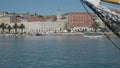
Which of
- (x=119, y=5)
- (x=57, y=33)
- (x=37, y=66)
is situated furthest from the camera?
(x=57, y=33)

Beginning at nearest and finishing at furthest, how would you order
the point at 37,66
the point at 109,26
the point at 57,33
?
the point at 109,26 < the point at 37,66 < the point at 57,33

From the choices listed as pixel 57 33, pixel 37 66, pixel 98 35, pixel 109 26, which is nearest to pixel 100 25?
pixel 109 26

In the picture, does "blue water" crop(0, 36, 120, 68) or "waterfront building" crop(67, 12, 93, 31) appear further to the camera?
"waterfront building" crop(67, 12, 93, 31)

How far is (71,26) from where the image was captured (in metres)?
182

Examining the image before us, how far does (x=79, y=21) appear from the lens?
17988cm

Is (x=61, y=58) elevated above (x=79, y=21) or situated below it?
below

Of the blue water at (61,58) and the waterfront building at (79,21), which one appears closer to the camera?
the blue water at (61,58)

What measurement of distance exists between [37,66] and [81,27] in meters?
148

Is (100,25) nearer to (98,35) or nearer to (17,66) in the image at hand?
(17,66)

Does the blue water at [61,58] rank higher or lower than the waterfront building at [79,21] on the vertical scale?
lower

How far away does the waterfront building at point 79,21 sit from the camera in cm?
17162

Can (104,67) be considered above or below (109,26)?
below

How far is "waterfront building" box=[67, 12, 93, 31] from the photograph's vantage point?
171625 millimetres

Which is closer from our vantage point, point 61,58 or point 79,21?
point 61,58
